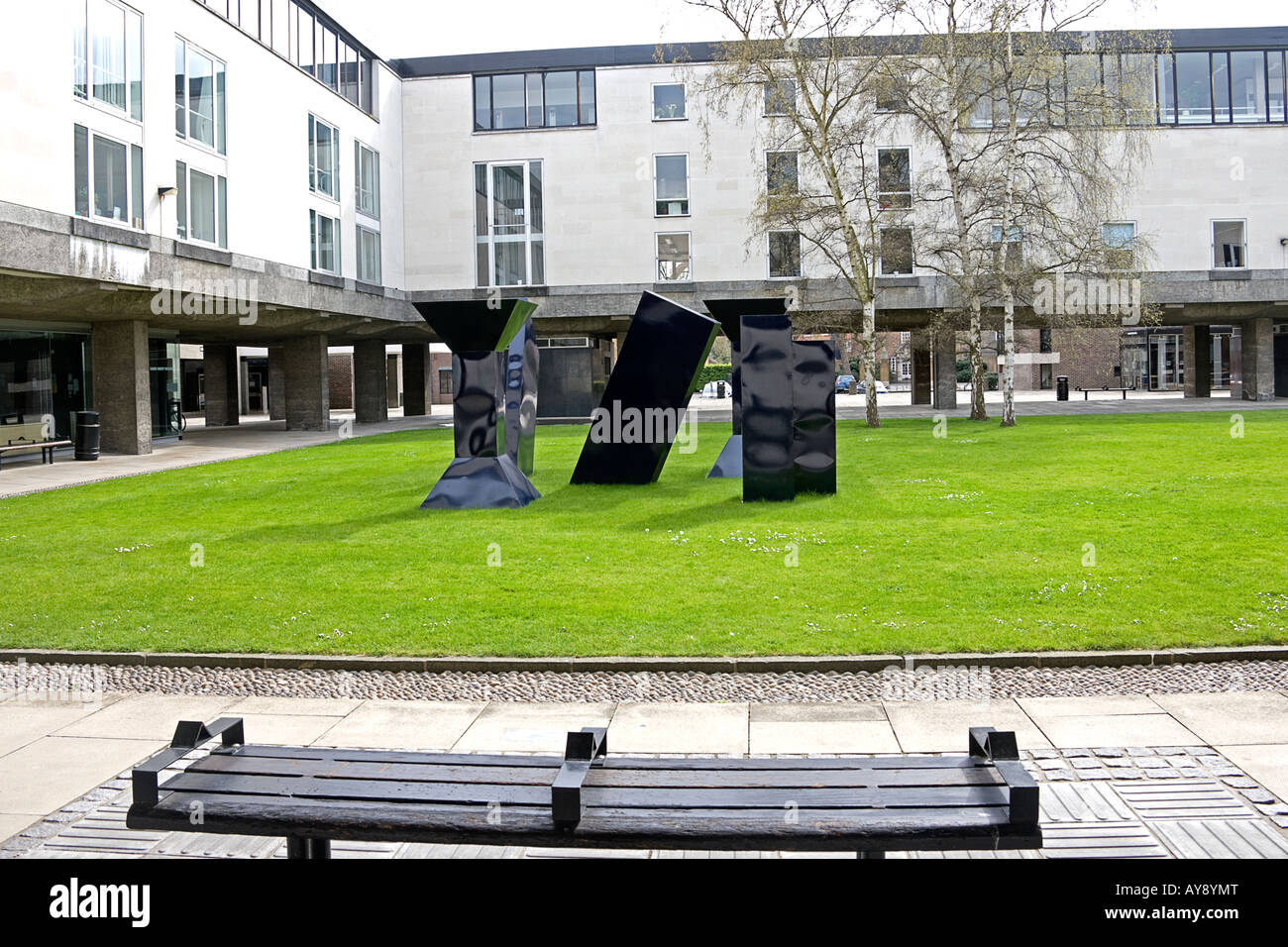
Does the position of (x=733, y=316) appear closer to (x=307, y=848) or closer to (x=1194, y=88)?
(x=307, y=848)

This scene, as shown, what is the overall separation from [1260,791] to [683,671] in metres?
3.66

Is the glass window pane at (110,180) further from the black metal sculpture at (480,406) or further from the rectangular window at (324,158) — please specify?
the black metal sculpture at (480,406)

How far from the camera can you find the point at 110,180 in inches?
1091

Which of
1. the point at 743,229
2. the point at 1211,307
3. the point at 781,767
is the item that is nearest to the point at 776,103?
the point at 743,229

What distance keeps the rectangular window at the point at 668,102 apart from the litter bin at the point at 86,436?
84.4 feet

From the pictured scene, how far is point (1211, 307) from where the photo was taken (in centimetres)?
4572

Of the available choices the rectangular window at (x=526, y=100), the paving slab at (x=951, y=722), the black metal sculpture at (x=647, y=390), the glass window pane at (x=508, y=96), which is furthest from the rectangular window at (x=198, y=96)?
the paving slab at (x=951, y=722)

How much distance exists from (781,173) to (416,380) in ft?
68.7

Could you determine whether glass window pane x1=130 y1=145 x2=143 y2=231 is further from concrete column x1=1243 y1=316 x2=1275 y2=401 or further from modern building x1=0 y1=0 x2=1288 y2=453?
concrete column x1=1243 y1=316 x2=1275 y2=401

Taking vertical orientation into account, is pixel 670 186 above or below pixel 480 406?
above

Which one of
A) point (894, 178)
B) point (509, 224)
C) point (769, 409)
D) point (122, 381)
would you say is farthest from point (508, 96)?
point (769, 409)

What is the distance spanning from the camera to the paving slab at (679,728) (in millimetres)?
6367

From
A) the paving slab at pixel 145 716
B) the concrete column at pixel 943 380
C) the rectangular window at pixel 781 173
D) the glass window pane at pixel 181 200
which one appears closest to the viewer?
the paving slab at pixel 145 716
